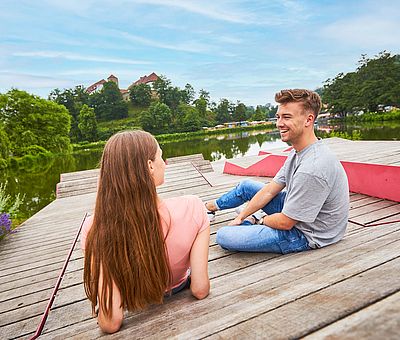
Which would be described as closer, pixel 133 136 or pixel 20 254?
pixel 133 136

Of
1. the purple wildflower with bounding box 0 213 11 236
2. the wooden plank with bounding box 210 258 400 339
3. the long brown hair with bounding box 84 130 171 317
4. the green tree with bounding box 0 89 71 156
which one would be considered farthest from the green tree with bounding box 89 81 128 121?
the wooden plank with bounding box 210 258 400 339

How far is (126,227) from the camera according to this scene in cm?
109

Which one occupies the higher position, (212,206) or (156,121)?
(156,121)

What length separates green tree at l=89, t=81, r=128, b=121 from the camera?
61781 millimetres

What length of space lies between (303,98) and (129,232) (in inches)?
53.2

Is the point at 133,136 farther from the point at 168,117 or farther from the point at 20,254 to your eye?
the point at 168,117

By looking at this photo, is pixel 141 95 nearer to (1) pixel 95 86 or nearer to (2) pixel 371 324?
(1) pixel 95 86

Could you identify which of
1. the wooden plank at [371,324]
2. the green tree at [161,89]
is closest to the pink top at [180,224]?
the wooden plank at [371,324]

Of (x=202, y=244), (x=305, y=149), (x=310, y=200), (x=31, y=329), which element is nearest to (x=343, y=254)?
(x=310, y=200)

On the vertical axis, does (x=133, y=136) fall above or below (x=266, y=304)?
above

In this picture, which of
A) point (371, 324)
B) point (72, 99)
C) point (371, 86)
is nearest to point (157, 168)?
point (371, 324)

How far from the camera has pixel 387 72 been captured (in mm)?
33625

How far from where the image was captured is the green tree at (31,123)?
76.9 ft

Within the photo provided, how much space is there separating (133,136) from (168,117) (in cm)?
5087
